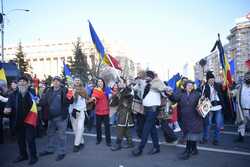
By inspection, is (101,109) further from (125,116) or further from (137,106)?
(137,106)

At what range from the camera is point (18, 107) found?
20.2ft

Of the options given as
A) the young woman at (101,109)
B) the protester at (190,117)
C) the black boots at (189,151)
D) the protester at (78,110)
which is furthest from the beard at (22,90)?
the black boots at (189,151)

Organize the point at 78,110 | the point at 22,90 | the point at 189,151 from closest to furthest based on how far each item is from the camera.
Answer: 1. the point at 22,90
2. the point at 189,151
3. the point at 78,110

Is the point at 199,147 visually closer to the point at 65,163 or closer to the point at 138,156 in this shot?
the point at 138,156

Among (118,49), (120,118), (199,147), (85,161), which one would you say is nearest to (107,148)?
(120,118)

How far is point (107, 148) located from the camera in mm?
7402

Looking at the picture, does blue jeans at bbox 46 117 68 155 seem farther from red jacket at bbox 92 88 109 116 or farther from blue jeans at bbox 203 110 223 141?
blue jeans at bbox 203 110 223 141

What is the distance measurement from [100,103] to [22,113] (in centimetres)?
223

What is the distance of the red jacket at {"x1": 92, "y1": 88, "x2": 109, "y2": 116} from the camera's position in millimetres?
7759

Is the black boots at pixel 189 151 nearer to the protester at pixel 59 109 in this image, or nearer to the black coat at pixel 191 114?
the black coat at pixel 191 114

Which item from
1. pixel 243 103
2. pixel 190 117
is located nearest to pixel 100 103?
pixel 190 117

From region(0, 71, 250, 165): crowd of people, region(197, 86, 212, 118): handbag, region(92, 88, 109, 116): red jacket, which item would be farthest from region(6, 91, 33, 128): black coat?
region(197, 86, 212, 118): handbag

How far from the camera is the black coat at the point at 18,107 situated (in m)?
6.14

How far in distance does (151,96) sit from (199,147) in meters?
1.96
